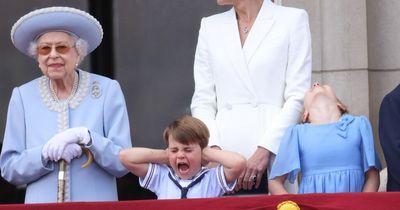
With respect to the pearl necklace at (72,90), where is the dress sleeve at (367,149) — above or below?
below

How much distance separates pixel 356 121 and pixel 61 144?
1.36 m

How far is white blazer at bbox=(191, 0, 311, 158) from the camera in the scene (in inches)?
278

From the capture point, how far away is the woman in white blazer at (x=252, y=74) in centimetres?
705

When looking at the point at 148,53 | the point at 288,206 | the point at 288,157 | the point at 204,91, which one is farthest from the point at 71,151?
the point at 148,53

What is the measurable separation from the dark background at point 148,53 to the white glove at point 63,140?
230cm

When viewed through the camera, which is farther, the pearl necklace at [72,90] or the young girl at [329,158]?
the pearl necklace at [72,90]

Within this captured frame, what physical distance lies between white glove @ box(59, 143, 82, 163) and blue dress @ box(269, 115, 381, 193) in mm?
904

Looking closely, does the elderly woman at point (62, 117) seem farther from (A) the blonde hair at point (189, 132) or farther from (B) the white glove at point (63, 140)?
(A) the blonde hair at point (189, 132)

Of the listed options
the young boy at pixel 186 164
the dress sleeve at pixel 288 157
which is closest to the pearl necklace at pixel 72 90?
the young boy at pixel 186 164

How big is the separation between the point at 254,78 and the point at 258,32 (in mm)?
A: 229

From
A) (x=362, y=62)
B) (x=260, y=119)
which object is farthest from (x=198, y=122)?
(x=362, y=62)

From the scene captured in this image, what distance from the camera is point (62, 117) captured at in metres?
6.93

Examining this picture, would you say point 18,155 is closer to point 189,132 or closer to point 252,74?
point 189,132

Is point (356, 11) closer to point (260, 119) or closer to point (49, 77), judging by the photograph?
point (260, 119)
